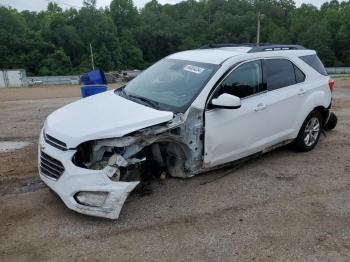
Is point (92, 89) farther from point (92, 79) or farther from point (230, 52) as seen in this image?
point (230, 52)

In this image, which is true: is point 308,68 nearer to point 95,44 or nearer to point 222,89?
point 222,89

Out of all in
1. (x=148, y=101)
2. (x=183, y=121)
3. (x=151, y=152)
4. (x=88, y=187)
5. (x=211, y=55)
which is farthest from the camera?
(x=211, y=55)

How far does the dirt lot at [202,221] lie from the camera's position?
3.59m

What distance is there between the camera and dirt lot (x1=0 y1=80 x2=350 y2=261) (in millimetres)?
3594

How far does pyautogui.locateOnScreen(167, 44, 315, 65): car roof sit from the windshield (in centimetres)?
13

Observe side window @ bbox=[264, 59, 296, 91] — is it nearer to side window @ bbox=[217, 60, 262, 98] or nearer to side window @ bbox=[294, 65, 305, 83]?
side window @ bbox=[294, 65, 305, 83]

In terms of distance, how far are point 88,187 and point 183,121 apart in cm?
136

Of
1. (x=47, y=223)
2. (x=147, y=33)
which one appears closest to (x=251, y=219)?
(x=47, y=223)

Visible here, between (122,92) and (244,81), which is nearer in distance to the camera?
(244,81)

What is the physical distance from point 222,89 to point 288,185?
5.15ft

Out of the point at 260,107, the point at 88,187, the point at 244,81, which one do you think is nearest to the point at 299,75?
the point at 260,107

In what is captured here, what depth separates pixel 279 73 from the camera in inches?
224

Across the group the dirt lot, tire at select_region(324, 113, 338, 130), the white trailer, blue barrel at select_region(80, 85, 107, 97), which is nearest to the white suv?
the dirt lot

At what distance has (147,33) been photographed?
327 ft
